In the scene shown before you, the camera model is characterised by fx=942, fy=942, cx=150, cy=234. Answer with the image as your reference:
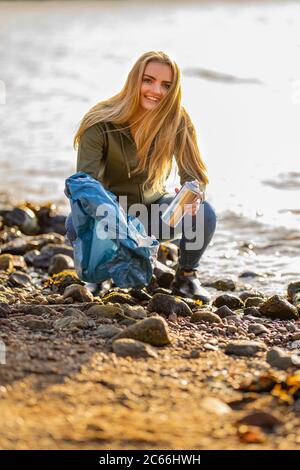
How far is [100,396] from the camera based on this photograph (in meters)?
3.52

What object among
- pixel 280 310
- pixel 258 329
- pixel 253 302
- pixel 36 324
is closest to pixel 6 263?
pixel 253 302

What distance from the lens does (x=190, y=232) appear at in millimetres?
5523

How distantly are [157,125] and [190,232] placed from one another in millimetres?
726

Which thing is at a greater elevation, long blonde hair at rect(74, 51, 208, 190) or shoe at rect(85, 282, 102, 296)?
long blonde hair at rect(74, 51, 208, 190)

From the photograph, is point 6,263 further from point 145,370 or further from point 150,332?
point 145,370

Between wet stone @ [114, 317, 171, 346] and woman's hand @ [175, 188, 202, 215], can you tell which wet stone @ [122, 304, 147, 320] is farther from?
woman's hand @ [175, 188, 202, 215]

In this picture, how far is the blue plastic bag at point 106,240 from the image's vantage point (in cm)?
464

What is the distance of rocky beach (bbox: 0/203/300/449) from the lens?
→ 129 inches

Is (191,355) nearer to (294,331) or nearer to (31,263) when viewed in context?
(294,331)

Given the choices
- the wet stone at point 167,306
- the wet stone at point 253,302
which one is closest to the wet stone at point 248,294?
the wet stone at point 253,302

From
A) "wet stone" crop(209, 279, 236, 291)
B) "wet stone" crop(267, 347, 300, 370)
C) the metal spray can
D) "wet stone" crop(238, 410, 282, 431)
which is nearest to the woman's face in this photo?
the metal spray can

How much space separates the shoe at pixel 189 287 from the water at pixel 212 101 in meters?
0.61

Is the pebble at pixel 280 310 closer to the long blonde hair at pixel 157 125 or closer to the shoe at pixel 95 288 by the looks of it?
the long blonde hair at pixel 157 125
